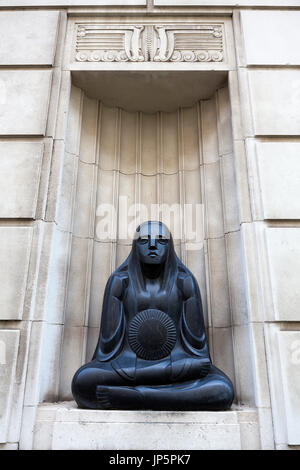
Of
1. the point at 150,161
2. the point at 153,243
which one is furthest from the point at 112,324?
the point at 150,161

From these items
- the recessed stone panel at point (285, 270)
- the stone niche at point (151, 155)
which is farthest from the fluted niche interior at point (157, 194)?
the recessed stone panel at point (285, 270)

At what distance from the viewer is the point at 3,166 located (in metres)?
3.88

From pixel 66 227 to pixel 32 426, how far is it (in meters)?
2.02

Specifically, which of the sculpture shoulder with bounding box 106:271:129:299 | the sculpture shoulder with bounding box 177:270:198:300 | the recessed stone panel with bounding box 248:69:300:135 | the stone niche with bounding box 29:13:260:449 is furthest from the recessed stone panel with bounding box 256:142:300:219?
the sculpture shoulder with bounding box 106:271:129:299

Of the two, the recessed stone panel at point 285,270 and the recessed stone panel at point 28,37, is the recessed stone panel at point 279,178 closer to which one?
the recessed stone panel at point 285,270

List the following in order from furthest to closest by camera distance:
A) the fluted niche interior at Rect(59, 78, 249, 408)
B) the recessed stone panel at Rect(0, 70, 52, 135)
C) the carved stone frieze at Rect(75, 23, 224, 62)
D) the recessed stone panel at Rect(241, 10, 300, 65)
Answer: the carved stone frieze at Rect(75, 23, 224, 62)
the recessed stone panel at Rect(241, 10, 300, 65)
the recessed stone panel at Rect(0, 70, 52, 135)
the fluted niche interior at Rect(59, 78, 249, 408)

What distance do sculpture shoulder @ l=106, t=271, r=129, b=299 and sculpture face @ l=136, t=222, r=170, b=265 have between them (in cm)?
27

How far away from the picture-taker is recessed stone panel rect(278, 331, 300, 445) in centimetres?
298

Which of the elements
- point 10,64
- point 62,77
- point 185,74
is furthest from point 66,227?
point 185,74

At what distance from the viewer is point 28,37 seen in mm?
4480

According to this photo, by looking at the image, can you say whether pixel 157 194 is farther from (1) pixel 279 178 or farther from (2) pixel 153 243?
(1) pixel 279 178

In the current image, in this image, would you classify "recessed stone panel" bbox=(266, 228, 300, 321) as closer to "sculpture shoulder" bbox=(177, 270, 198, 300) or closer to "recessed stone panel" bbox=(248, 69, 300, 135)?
"sculpture shoulder" bbox=(177, 270, 198, 300)

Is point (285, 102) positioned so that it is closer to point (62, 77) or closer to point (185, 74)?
point (185, 74)

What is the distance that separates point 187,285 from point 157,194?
173 cm
